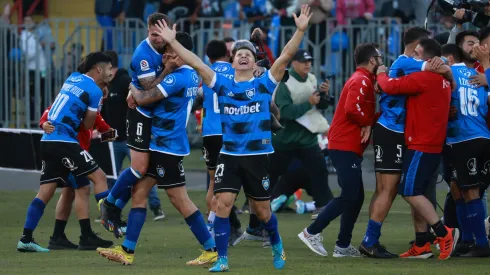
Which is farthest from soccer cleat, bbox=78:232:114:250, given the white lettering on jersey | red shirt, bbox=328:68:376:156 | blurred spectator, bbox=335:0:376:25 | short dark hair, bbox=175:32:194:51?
blurred spectator, bbox=335:0:376:25

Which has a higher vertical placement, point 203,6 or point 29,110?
point 203,6

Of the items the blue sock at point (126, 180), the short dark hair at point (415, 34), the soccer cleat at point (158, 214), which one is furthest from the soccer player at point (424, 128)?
the soccer cleat at point (158, 214)

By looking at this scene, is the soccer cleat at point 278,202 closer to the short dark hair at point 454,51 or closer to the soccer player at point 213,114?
the soccer player at point 213,114

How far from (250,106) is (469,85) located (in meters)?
2.43

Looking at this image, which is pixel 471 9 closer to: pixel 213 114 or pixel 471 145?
pixel 471 145

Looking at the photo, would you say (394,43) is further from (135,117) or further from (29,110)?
(135,117)

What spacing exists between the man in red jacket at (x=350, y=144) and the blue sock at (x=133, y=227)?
1.75m

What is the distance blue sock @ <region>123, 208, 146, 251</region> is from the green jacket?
486 centimetres

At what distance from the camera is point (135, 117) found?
36.8ft

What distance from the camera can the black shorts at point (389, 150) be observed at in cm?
1135

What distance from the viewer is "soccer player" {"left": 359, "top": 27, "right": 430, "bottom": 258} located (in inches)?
447

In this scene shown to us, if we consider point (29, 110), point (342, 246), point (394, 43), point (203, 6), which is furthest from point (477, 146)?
point (203, 6)

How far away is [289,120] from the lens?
1562 centimetres

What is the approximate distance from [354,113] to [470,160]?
1.20 m
